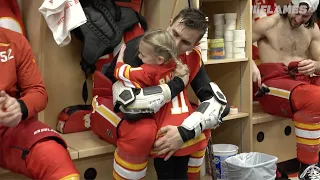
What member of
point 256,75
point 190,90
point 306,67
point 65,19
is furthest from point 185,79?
point 306,67

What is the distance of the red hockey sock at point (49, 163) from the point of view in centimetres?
135

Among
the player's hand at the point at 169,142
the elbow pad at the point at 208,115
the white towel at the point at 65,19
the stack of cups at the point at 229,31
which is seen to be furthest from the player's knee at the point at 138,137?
the stack of cups at the point at 229,31

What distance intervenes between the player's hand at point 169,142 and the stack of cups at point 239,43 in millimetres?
885

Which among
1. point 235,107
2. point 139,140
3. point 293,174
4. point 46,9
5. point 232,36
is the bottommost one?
point 293,174

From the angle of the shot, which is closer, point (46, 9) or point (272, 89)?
point (46, 9)

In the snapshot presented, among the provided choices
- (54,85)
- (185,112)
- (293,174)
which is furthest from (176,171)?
(293,174)

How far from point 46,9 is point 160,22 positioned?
0.72m

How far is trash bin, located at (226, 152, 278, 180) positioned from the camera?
2090mm

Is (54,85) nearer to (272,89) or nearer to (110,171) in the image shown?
(110,171)

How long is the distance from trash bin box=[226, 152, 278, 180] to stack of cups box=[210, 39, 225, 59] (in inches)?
21.4

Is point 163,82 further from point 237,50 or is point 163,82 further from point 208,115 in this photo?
point 237,50

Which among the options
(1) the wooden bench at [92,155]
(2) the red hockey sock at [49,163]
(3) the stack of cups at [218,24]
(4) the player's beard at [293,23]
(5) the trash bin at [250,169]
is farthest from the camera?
(4) the player's beard at [293,23]

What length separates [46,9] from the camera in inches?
69.1

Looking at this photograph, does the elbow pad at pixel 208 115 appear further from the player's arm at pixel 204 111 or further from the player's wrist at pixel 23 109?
the player's wrist at pixel 23 109
